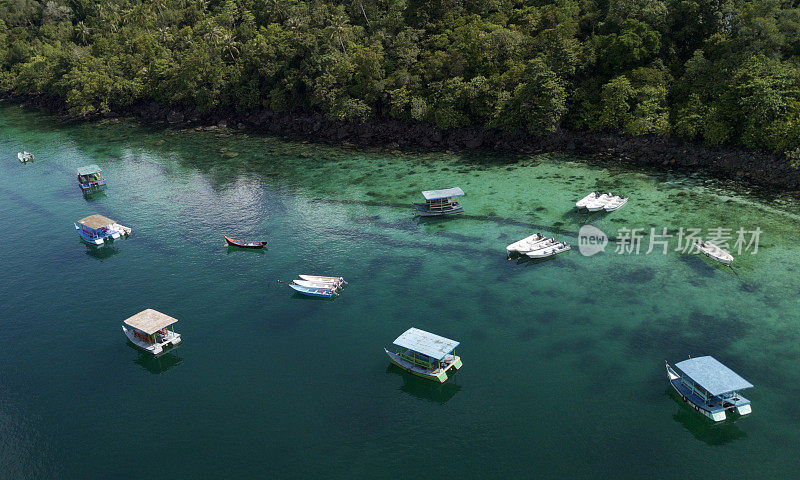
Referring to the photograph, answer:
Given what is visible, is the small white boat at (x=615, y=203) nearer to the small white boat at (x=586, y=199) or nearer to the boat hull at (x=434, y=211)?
the small white boat at (x=586, y=199)

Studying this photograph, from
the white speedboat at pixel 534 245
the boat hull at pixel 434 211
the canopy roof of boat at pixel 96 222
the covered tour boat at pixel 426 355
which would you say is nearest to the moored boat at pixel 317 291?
the covered tour boat at pixel 426 355

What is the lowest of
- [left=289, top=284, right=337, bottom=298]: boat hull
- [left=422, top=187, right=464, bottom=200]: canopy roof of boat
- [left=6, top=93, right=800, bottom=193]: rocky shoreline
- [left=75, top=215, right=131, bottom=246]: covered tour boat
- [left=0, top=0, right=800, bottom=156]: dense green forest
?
[left=289, top=284, right=337, bottom=298]: boat hull

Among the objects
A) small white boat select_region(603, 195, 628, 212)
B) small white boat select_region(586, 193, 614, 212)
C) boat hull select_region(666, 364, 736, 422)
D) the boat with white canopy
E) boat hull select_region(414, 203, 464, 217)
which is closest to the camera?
boat hull select_region(666, 364, 736, 422)

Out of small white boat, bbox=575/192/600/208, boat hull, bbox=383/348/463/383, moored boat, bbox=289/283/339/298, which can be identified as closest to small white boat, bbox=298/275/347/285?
moored boat, bbox=289/283/339/298

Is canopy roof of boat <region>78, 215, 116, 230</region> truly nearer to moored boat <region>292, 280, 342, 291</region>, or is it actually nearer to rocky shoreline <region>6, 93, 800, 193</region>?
moored boat <region>292, 280, 342, 291</region>

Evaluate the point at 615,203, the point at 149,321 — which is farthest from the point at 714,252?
the point at 149,321

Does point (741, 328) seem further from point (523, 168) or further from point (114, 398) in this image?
point (114, 398)

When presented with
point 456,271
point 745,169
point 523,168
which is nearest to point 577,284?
point 456,271

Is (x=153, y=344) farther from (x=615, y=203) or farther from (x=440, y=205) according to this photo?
(x=615, y=203)
